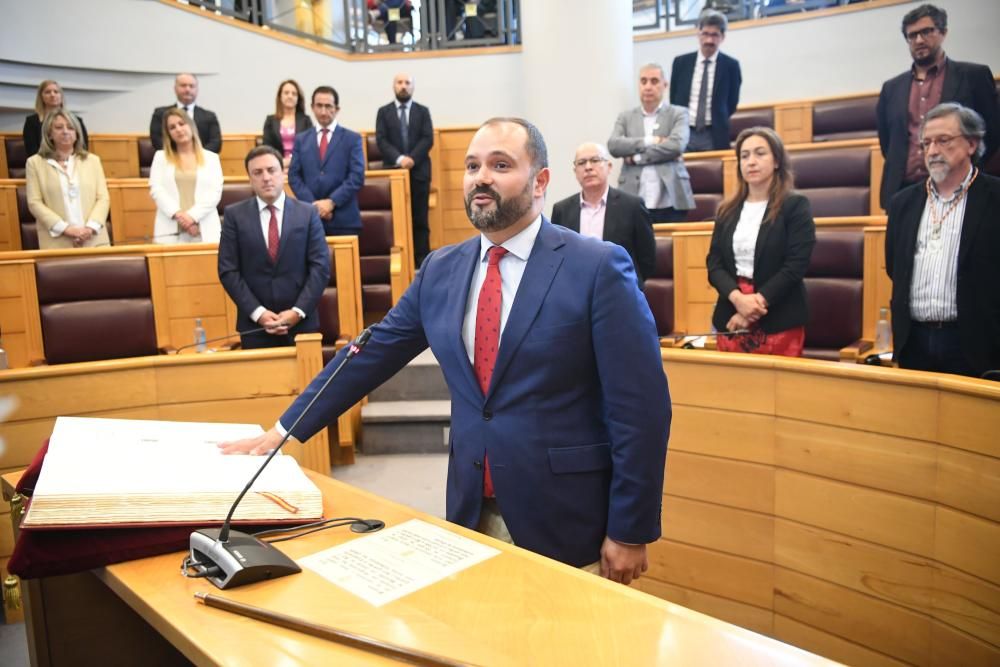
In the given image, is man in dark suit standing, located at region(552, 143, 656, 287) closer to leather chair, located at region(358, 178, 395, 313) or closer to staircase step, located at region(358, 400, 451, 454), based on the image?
staircase step, located at region(358, 400, 451, 454)

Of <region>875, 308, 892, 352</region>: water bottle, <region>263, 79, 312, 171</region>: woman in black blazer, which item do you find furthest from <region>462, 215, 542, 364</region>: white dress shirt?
<region>263, 79, 312, 171</region>: woman in black blazer

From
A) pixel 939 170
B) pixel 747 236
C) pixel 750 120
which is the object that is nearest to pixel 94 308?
pixel 747 236

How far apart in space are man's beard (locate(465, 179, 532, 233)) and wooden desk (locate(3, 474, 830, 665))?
0.46 metres

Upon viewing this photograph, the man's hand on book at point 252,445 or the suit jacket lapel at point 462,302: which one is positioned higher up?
the suit jacket lapel at point 462,302

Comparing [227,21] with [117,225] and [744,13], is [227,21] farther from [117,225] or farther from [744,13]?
[744,13]

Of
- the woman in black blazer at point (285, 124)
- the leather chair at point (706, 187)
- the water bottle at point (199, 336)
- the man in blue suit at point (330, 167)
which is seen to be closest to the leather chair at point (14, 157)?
the woman in black blazer at point (285, 124)

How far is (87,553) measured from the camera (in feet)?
3.54

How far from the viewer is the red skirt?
2.66m

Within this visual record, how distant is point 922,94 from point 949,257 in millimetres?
1481

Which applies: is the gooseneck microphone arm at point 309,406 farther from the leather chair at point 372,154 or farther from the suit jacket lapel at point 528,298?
the leather chair at point 372,154

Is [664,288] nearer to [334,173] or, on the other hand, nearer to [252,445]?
[334,173]

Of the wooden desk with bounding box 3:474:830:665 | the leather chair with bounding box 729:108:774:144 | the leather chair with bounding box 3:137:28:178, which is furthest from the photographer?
the leather chair with bounding box 3:137:28:178

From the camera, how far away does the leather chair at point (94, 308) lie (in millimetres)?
3240

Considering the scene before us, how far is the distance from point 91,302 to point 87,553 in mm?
2473
